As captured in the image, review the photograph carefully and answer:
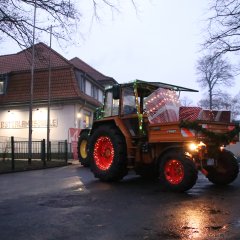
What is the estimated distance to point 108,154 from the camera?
1341 cm

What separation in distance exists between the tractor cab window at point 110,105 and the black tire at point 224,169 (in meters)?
3.52

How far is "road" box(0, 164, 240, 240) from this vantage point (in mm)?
6316

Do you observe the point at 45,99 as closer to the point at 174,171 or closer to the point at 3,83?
the point at 3,83

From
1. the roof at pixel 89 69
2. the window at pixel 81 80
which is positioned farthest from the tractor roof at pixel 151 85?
the roof at pixel 89 69

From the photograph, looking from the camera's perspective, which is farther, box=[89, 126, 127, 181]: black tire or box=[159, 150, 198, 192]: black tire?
box=[89, 126, 127, 181]: black tire

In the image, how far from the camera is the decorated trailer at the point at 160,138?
10727 millimetres

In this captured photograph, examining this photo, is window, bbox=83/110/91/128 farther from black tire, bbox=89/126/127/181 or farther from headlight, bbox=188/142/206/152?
headlight, bbox=188/142/206/152

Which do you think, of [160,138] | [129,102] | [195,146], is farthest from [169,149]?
[129,102]

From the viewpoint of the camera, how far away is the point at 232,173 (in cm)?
1174

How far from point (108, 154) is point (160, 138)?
256cm

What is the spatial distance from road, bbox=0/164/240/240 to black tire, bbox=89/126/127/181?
821 mm

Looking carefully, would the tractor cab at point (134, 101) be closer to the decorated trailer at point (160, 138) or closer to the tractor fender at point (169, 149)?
the decorated trailer at point (160, 138)

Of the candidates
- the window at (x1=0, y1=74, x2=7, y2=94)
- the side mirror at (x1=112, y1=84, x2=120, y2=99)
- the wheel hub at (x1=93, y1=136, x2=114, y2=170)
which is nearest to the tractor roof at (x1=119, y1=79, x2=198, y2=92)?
the side mirror at (x1=112, y1=84, x2=120, y2=99)

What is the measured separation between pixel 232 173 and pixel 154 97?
9.90 ft
